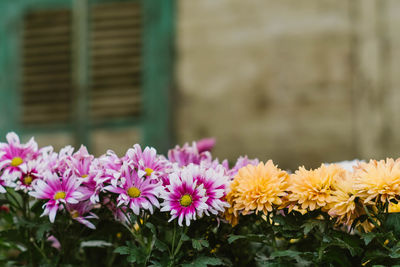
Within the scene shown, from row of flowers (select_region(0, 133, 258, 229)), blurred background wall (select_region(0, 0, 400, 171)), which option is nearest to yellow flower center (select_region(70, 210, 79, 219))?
row of flowers (select_region(0, 133, 258, 229))

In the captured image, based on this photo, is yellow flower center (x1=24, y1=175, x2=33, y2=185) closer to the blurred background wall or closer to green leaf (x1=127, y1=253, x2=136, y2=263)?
green leaf (x1=127, y1=253, x2=136, y2=263)

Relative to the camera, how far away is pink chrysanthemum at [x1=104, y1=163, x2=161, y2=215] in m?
1.68

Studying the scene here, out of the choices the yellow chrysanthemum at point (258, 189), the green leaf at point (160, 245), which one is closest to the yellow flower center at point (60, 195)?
the green leaf at point (160, 245)

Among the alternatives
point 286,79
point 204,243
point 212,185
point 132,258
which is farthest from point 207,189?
point 286,79

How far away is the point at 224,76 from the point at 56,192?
275cm

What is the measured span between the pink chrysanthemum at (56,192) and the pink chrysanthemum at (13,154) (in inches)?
4.7

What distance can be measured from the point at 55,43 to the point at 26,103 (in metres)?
0.41

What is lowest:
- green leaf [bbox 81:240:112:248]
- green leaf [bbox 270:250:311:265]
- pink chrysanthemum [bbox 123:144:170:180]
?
green leaf [bbox 81:240:112:248]

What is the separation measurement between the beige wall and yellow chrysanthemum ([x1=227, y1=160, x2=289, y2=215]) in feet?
8.23

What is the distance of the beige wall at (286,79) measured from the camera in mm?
4199

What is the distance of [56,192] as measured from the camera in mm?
1789

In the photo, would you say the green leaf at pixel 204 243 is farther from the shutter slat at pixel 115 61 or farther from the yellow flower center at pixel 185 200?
the shutter slat at pixel 115 61

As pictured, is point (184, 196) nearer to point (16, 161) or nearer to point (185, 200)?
point (185, 200)

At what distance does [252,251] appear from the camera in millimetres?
1930
